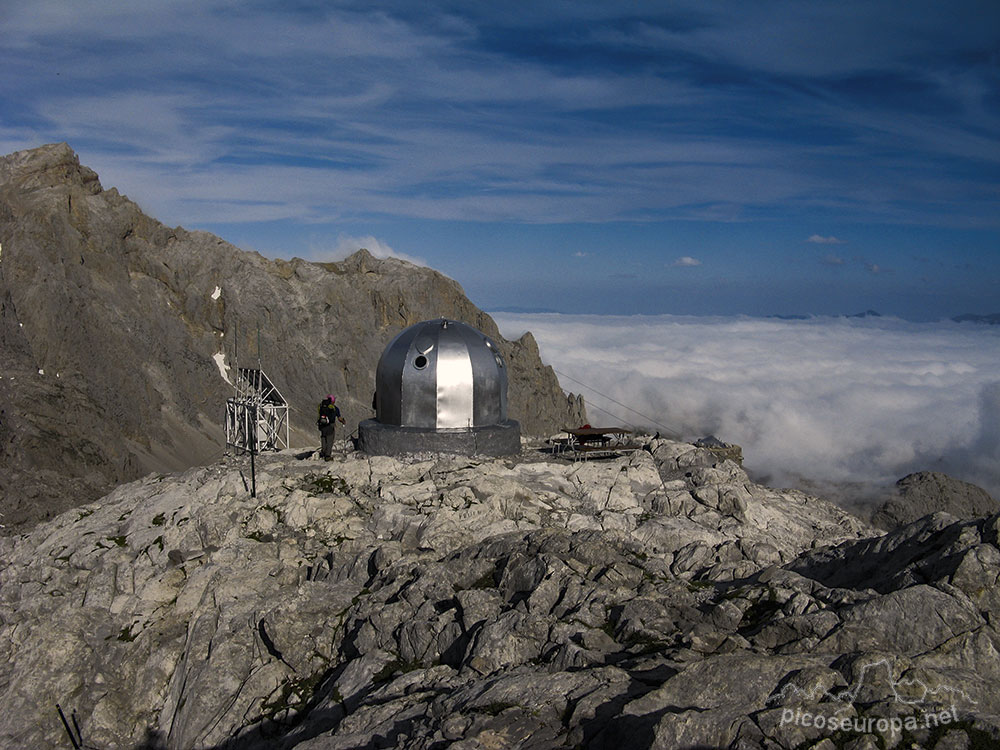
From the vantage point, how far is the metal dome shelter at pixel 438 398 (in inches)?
1010

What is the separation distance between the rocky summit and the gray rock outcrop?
45527mm

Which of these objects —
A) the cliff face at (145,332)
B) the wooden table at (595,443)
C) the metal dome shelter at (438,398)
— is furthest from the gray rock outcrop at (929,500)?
the metal dome shelter at (438,398)

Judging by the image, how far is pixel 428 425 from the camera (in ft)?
85.1

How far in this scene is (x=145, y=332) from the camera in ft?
309

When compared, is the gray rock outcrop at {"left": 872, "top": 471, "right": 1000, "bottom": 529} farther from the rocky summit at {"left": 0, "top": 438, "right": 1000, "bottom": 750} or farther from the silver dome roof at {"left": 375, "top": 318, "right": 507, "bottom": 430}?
the silver dome roof at {"left": 375, "top": 318, "right": 507, "bottom": 430}

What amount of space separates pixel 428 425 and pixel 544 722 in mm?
15127

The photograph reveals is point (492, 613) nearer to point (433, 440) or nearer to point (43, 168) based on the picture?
point (433, 440)

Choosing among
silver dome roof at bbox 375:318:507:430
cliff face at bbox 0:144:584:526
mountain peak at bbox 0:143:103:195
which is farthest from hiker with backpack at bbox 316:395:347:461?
mountain peak at bbox 0:143:103:195

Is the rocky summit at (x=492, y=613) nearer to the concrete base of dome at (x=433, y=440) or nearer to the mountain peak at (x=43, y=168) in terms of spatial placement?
the concrete base of dome at (x=433, y=440)

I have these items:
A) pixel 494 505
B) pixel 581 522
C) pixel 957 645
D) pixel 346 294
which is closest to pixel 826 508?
pixel 581 522

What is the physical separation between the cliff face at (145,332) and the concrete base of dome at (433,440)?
46.4 meters

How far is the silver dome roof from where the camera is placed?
2570cm

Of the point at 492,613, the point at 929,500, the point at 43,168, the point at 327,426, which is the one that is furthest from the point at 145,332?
the point at 492,613

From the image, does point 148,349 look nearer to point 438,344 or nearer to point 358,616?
point 438,344
